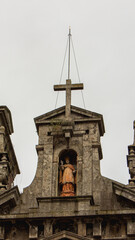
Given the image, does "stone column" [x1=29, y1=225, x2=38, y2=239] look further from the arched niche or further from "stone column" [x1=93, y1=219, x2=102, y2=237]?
"stone column" [x1=93, y1=219, x2=102, y2=237]

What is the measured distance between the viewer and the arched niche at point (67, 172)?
27.7 meters

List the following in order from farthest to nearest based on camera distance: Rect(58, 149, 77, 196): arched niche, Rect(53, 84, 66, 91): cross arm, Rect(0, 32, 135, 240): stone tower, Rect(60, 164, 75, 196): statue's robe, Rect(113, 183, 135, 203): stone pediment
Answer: Rect(53, 84, 66, 91): cross arm < Rect(58, 149, 77, 196): arched niche < Rect(60, 164, 75, 196): statue's robe < Rect(113, 183, 135, 203): stone pediment < Rect(0, 32, 135, 240): stone tower

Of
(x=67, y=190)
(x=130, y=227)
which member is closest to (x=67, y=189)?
(x=67, y=190)

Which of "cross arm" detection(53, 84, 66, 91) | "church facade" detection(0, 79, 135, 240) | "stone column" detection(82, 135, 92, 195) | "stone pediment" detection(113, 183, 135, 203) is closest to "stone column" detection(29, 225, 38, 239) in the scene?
"church facade" detection(0, 79, 135, 240)

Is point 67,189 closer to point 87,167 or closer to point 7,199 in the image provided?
point 87,167

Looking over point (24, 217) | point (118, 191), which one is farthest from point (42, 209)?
point (118, 191)

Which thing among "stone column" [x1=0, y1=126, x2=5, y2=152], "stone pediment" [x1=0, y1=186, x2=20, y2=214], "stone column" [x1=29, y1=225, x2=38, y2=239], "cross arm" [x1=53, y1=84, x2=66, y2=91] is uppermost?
"cross arm" [x1=53, y1=84, x2=66, y2=91]

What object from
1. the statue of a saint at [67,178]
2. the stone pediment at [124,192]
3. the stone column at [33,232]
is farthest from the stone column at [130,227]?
the stone column at [33,232]

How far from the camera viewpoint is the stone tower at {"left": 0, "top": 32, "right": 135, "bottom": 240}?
2625cm

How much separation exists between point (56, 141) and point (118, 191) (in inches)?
130

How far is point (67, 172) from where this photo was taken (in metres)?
28.1

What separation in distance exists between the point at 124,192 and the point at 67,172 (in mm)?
2322

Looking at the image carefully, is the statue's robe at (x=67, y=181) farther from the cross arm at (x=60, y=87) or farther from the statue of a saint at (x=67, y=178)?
the cross arm at (x=60, y=87)

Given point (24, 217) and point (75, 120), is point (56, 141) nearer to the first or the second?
point (75, 120)
